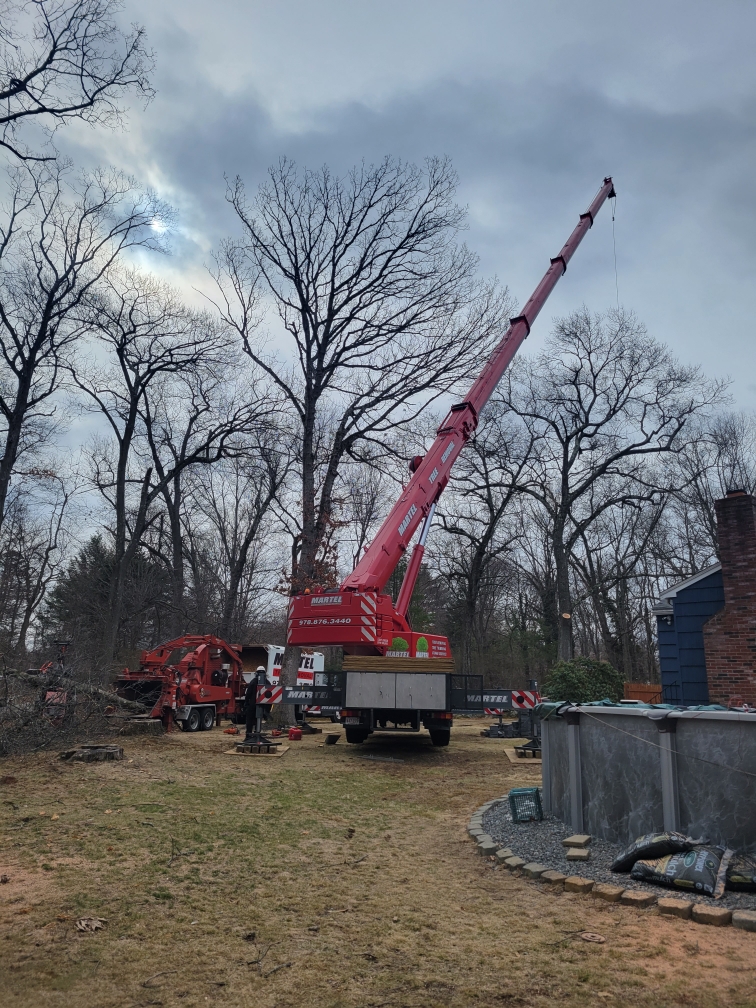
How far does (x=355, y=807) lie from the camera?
27.3 ft

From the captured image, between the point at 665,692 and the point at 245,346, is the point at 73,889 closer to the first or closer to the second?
the point at 665,692

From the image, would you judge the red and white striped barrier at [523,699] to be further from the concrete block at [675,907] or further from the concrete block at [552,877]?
the concrete block at [675,907]

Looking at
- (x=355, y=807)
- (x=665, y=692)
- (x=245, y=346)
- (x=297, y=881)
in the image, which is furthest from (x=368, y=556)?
(x=245, y=346)

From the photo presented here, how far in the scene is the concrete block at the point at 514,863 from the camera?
18.1 feet

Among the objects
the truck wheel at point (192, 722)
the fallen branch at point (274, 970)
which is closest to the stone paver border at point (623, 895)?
the fallen branch at point (274, 970)

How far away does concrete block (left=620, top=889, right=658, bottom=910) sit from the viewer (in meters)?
4.54

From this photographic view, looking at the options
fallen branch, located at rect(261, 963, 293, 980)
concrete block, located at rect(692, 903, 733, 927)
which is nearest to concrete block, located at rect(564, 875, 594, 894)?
concrete block, located at rect(692, 903, 733, 927)

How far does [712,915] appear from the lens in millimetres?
4203

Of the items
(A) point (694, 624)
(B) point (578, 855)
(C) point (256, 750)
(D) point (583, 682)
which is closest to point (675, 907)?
(B) point (578, 855)

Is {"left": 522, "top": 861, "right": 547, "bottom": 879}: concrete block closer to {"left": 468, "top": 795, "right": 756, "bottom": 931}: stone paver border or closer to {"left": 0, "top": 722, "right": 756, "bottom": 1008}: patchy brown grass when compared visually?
{"left": 468, "top": 795, "right": 756, "bottom": 931}: stone paver border

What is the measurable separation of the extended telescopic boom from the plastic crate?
12.6ft

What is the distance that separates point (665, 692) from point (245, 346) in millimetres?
15229

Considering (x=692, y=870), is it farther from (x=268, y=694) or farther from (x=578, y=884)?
(x=268, y=694)

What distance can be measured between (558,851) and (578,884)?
0.89 m
